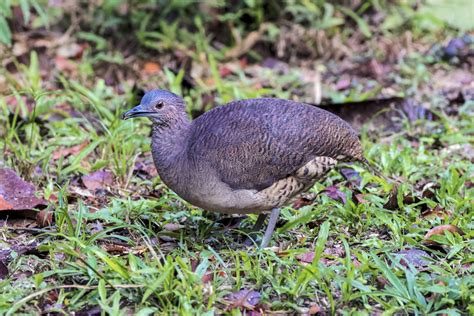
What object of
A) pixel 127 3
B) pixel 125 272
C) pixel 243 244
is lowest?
pixel 243 244

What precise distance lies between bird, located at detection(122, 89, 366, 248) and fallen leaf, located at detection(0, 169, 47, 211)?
1039 mm

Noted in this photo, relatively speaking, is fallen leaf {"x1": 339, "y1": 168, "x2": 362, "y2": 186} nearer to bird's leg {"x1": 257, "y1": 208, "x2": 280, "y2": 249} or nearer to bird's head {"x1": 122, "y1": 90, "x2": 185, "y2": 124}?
bird's leg {"x1": 257, "y1": 208, "x2": 280, "y2": 249}

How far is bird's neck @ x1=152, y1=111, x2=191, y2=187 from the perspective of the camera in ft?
15.7

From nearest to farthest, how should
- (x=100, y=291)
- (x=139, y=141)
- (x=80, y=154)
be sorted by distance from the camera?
(x=100, y=291) → (x=80, y=154) → (x=139, y=141)

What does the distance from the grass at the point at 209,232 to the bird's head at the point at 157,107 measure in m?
0.71

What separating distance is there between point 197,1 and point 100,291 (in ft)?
17.9

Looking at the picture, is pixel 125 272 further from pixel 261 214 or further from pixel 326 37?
pixel 326 37

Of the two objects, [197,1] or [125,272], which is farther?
[197,1]

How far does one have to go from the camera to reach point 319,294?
167 inches

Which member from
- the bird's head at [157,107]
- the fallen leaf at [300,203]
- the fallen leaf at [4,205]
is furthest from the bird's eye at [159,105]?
the fallen leaf at [300,203]

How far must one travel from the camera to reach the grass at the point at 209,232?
4098 millimetres

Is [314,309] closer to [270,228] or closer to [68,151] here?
[270,228]

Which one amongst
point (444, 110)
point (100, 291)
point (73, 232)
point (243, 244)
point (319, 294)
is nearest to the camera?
point (100, 291)

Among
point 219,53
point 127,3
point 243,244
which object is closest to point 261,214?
point 243,244
